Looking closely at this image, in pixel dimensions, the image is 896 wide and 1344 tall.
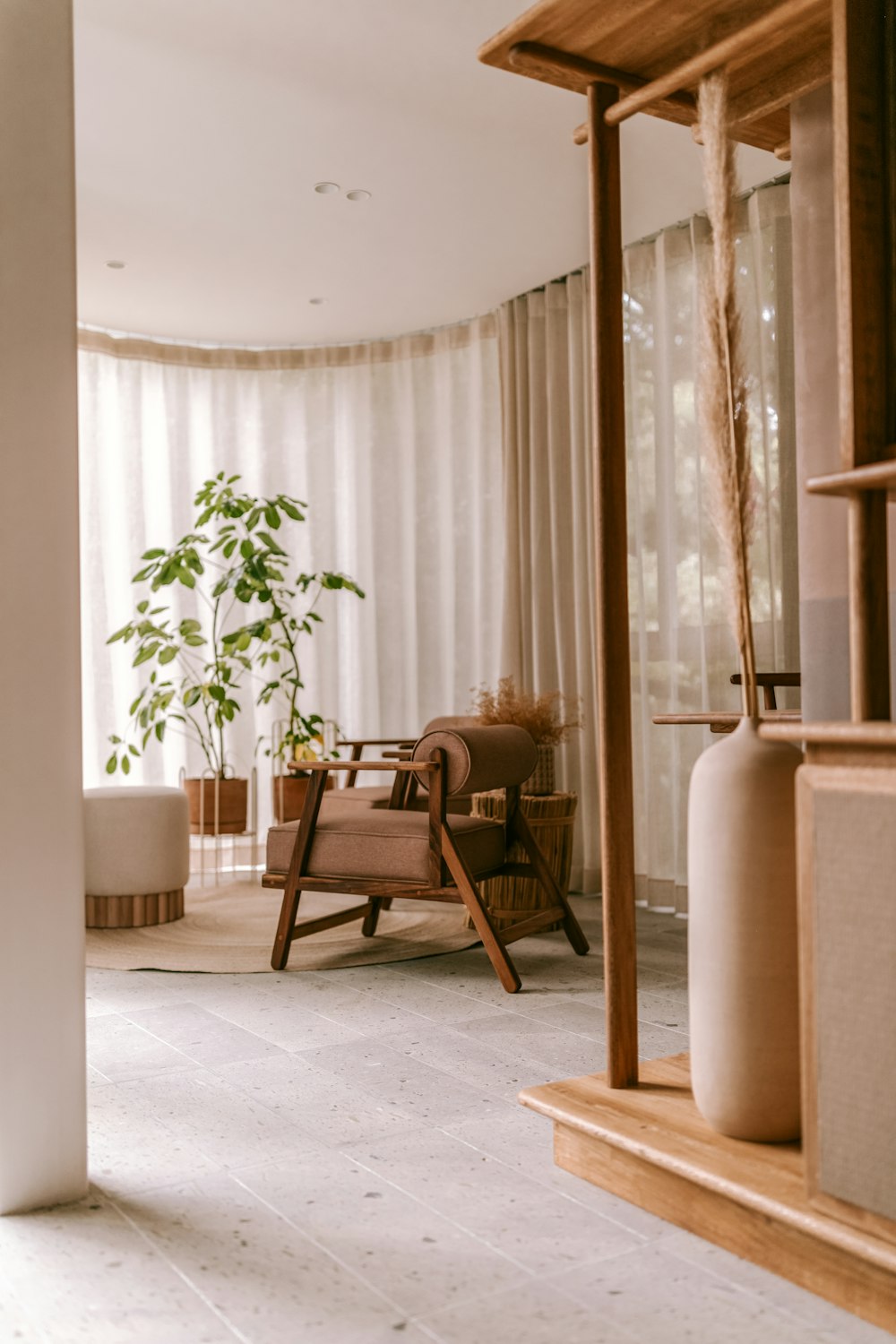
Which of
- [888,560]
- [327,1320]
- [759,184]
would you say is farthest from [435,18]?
[327,1320]

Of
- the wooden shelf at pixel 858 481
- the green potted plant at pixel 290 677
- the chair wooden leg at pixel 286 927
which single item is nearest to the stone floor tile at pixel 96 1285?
the wooden shelf at pixel 858 481

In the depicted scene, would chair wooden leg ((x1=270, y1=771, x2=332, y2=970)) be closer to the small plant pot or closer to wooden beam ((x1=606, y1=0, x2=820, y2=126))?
the small plant pot

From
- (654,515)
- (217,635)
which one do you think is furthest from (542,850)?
(217,635)

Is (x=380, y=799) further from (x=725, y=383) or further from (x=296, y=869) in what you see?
(x=725, y=383)

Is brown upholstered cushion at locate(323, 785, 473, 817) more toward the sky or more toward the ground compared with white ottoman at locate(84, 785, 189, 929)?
more toward the sky

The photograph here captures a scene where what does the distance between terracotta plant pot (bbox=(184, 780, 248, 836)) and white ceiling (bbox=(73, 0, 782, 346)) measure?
7.04ft

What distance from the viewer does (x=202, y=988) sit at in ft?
10.7

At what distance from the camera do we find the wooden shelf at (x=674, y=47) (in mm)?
1694

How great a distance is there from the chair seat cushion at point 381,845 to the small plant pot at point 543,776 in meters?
0.59

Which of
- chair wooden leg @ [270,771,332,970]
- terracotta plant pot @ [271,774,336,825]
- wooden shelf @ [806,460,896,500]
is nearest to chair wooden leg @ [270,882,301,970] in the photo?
chair wooden leg @ [270,771,332,970]

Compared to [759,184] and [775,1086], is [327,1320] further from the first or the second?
[759,184]

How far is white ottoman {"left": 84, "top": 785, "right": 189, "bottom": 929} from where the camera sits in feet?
13.3

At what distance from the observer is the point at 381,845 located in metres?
3.32

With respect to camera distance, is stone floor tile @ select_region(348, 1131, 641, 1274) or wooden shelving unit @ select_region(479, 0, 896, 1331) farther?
stone floor tile @ select_region(348, 1131, 641, 1274)
